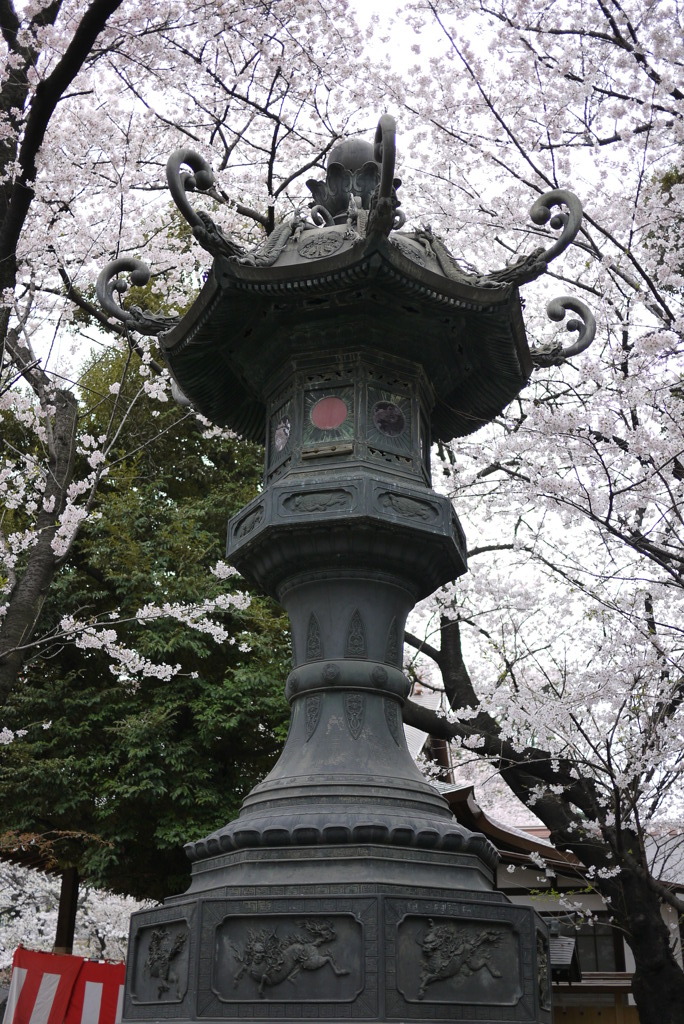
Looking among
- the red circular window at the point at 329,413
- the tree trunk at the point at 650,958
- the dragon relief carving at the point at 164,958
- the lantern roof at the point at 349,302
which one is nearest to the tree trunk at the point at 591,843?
the tree trunk at the point at 650,958

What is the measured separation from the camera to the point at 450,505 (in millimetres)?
5102

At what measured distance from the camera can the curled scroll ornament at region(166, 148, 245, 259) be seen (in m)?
4.80

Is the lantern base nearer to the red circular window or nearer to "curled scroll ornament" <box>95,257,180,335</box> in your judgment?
the red circular window

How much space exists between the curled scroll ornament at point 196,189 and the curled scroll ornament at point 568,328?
200cm

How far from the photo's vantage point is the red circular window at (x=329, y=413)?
5.27m

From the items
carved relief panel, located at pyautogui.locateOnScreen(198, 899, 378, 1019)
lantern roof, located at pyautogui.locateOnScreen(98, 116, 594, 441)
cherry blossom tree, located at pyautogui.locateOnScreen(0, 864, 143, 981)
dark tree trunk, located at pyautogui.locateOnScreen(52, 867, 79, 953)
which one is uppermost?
lantern roof, located at pyautogui.locateOnScreen(98, 116, 594, 441)

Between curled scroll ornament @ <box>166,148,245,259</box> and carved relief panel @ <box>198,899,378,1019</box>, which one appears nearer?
carved relief panel @ <box>198,899,378,1019</box>

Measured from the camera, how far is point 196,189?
504 centimetres

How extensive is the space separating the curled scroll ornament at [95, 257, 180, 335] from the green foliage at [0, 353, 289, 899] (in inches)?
264

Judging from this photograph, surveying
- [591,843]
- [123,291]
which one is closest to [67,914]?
[591,843]

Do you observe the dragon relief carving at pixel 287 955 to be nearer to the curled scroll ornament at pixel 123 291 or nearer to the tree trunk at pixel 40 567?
the curled scroll ornament at pixel 123 291

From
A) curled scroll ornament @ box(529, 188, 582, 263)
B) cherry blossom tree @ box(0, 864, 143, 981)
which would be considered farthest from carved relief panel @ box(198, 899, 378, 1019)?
cherry blossom tree @ box(0, 864, 143, 981)

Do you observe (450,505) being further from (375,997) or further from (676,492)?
(676,492)

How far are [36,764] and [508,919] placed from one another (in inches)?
426
